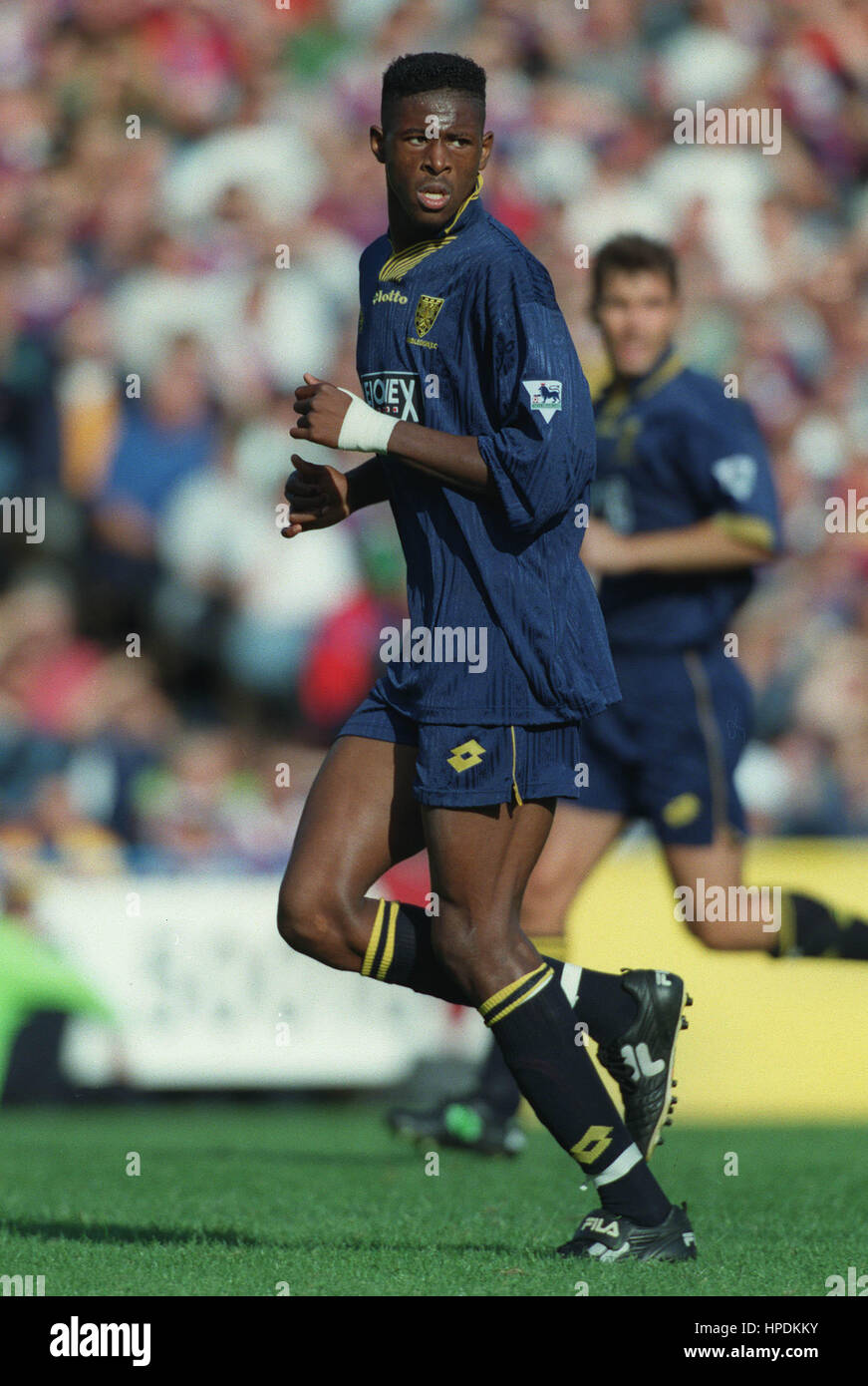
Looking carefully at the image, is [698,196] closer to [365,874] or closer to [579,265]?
[579,265]

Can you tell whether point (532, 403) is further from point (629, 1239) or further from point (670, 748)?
point (670, 748)

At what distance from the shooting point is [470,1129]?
6.39 metres

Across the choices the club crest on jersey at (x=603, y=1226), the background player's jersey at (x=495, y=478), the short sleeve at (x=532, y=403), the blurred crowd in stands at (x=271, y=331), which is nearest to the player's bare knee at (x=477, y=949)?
the background player's jersey at (x=495, y=478)

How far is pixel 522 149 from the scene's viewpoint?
11.5 metres

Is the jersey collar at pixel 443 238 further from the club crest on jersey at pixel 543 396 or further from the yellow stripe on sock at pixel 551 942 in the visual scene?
the yellow stripe on sock at pixel 551 942

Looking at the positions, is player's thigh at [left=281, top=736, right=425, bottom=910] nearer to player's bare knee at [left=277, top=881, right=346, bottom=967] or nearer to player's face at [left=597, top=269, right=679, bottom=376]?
player's bare knee at [left=277, top=881, right=346, bottom=967]

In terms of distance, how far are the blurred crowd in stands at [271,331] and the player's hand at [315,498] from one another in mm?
4370

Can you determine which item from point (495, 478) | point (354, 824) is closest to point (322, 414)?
point (495, 478)

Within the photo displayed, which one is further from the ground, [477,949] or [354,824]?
[354,824]

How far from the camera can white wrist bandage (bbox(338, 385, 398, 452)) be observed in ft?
12.9

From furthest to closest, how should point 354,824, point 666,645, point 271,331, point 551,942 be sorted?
point 271,331 < point 666,645 < point 551,942 < point 354,824

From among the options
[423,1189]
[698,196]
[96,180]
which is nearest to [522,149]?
[698,196]

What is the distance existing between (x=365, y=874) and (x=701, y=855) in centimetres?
224

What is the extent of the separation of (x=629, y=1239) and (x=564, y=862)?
82.4 inches
